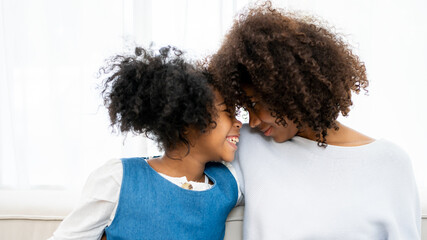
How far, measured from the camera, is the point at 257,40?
1.08 metres

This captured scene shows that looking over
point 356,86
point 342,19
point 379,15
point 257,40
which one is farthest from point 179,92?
point 379,15

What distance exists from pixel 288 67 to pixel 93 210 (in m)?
0.61

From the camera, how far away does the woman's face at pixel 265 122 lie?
3.84ft

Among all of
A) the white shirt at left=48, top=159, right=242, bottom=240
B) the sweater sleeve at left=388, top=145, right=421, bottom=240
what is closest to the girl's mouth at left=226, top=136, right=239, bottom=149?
the white shirt at left=48, top=159, right=242, bottom=240

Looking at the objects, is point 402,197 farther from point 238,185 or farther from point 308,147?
point 238,185

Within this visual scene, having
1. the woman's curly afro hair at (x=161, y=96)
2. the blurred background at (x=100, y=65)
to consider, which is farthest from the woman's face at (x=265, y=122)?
the blurred background at (x=100, y=65)

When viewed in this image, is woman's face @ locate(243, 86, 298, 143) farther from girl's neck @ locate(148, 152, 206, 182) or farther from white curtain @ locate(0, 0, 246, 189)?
white curtain @ locate(0, 0, 246, 189)

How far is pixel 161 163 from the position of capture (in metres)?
1.21

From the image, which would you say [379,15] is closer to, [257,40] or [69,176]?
[257,40]

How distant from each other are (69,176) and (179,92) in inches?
53.7

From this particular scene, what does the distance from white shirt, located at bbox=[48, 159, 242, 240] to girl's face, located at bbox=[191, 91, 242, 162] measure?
0.24 meters

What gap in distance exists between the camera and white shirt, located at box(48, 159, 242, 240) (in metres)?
1.08

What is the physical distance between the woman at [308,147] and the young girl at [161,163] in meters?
0.09

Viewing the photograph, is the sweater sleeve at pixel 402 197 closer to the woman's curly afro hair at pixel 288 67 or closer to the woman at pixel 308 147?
the woman at pixel 308 147
